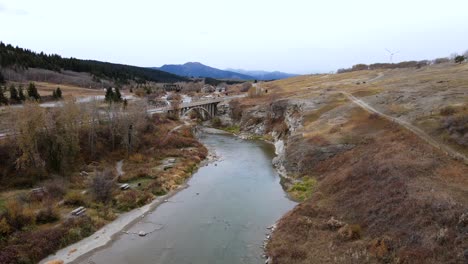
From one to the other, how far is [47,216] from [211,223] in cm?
1376

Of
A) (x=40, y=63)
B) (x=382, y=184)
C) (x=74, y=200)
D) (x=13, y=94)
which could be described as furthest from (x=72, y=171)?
(x=40, y=63)

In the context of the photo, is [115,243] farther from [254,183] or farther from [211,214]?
[254,183]

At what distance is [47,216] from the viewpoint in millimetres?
29750

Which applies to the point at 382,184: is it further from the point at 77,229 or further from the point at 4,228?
the point at 4,228

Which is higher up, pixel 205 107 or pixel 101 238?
pixel 205 107

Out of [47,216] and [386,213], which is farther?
[47,216]

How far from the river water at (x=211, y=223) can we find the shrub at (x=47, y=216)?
6234 millimetres

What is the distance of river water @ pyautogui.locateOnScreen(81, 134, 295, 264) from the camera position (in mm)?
25641

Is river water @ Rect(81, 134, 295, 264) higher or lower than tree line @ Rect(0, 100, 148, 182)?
lower

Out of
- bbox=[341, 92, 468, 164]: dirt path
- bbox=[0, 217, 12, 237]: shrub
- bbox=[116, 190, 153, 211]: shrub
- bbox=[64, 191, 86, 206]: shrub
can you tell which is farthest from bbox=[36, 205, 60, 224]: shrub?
bbox=[341, 92, 468, 164]: dirt path

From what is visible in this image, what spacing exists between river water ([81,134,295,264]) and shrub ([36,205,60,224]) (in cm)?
623

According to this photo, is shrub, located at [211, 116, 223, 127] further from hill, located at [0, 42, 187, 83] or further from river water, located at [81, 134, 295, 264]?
hill, located at [0, 42, 187, 83]

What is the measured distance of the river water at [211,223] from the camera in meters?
25.6

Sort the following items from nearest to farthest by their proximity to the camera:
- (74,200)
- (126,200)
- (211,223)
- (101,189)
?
(211,223)
(74,200)
(101,189)
(126,200)
